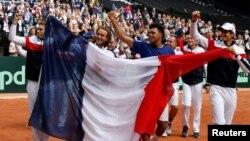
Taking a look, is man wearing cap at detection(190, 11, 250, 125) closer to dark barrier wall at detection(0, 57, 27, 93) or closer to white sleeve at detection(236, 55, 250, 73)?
white sleeve at detection(236, 55, 250, 73)

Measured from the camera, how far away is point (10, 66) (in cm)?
2034

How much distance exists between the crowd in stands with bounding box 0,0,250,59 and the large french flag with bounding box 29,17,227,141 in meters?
8.04

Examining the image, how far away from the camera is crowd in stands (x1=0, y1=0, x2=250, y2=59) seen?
21.7 m

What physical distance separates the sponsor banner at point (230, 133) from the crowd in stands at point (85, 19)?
9.87 m

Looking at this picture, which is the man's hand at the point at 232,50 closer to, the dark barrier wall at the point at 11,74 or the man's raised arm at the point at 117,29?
the man's raised arm at the point at 117,29

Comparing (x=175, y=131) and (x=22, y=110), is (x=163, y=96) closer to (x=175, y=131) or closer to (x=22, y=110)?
(x=175, y=131)

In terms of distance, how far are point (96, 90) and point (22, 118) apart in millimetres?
7147

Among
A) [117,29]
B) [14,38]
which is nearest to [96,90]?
[117,29]

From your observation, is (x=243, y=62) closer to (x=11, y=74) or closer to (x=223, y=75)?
(x=223, y=75)

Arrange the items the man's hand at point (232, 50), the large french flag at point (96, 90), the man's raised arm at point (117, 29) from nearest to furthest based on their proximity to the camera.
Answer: the large french flag at point (96, 90), the man's hand at point (232, 50), the man's raised arm at point (117, 29)

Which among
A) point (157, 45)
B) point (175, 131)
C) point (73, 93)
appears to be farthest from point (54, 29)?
point (175, 131)

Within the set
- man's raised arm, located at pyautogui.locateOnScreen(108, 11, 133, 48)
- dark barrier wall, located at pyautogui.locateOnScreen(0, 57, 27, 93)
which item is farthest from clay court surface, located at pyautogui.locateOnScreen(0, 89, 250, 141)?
man's raised arm, located at pyautogui.locateOnScreen(108, 11, 133, 48)

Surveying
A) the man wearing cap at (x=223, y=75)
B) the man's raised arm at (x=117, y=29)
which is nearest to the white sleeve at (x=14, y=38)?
the man's raised arm at (x=117, y=29)

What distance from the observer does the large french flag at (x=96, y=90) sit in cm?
888
